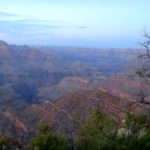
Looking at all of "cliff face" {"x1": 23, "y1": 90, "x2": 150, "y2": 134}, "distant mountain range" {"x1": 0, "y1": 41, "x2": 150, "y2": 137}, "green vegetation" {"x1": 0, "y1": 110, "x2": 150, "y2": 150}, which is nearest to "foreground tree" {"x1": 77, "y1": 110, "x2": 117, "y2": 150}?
"green vegetation" {"x1": 0, "y1": 110, "x2": 150, "y2": 150}

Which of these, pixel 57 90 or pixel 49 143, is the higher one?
pixel 49 143

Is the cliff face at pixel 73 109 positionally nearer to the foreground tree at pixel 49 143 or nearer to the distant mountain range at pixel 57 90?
the distant mountain range at pixel 57 90

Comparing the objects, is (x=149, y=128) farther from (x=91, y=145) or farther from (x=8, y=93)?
(x=8, y=93)

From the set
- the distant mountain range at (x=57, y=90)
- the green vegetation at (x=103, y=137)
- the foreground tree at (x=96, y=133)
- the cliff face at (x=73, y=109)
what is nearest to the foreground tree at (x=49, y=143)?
the green vegetation at (x=103, y=137)

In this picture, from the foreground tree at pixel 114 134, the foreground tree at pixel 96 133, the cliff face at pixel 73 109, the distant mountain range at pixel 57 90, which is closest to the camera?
the foreground tree at pixel 114 134

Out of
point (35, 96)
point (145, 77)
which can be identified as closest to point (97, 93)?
point (145, 77)

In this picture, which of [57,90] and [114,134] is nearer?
[114,134]

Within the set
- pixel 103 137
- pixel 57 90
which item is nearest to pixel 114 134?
pixel 103 137

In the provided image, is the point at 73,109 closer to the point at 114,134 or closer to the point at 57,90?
the point at 114,134

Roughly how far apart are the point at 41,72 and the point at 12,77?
16253mm

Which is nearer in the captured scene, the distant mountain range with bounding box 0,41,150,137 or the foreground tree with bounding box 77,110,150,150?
the foreground tree with bounding box 77,110,150,150

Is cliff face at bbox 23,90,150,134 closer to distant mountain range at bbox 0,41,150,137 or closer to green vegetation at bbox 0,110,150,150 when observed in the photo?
distant mountain range at bbox 0,41,150,137

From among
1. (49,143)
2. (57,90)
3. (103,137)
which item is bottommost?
(57,90)

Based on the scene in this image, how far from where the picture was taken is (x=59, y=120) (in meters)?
49.3
